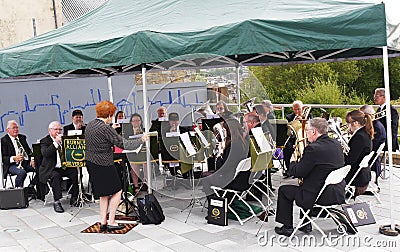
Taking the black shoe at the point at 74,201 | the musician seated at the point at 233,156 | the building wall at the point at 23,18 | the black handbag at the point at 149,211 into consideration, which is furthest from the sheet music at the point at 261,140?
the building wall at the point at 23,18

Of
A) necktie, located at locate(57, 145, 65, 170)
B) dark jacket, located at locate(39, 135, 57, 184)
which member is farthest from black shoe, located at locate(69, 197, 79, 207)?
necktie, located at locate(57, 145, 65, 170)

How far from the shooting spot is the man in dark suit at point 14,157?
7527 mm

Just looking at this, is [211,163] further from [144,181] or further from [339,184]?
[339,184]

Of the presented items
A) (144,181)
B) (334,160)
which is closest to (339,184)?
(334,160)

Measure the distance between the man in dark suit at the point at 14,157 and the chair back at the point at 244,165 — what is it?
341 cm

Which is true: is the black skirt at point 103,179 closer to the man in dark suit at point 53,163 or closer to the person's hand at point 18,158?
the man in dark suit at point 53,163

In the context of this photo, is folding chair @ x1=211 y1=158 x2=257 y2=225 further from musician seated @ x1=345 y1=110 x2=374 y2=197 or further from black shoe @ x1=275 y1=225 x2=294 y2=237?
musician seated @ x1=345 y1=110 x2=374 y2=197

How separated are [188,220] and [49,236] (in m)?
1.61

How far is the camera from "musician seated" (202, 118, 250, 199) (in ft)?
18.8

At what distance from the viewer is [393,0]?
17.1 ft

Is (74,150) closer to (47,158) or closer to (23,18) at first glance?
(47,158)

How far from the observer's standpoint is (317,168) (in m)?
4.95

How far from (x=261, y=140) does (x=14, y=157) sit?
3.93 metres

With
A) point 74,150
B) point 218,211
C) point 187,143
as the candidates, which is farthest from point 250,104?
point 74,150
